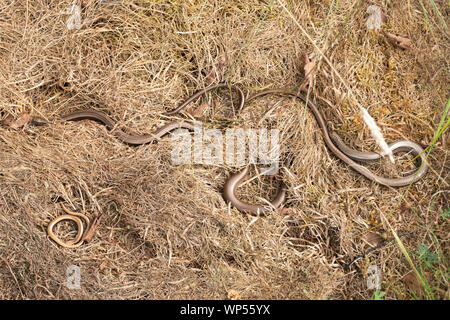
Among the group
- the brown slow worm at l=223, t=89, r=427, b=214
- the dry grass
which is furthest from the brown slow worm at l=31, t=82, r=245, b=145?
the brown slow worm at l=223, t=89, r=427, b=214

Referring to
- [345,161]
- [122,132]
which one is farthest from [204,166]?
[345,161]

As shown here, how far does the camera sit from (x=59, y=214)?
335 centimetres

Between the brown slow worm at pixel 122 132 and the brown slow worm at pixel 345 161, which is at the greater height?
the brown slow worm at pixel 122 132

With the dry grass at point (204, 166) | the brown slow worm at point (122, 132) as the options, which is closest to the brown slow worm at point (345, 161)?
the dry grass at point (204, 166)

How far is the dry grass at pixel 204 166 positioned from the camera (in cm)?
320

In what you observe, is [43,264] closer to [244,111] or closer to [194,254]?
[194,254]

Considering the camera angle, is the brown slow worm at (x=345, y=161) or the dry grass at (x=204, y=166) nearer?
the dry grass at (x=204, y=166)

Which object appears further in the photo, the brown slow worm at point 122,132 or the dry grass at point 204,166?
the brown slow worm at point 122,132

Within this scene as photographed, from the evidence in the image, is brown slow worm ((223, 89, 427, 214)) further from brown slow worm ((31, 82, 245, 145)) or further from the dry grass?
brown slow worm ((31, 82, 245, 145))

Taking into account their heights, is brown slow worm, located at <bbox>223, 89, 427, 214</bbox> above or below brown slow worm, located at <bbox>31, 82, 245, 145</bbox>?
below

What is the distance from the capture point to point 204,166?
353cm

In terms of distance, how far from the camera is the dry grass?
320 cm

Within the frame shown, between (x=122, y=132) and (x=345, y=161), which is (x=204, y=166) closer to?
(x=122, y=132)

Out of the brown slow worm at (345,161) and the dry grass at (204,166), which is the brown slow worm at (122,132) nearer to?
the dry grass at (204,166)
